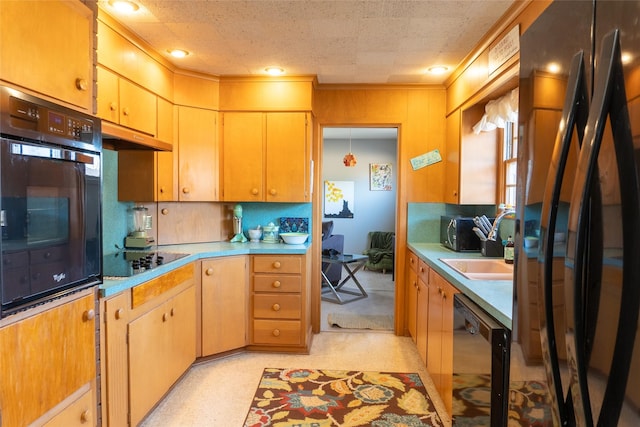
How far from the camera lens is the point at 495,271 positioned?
8.21 ft

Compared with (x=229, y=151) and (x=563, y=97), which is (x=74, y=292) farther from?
(x=229, y=151)

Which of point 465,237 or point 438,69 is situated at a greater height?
point 438,69

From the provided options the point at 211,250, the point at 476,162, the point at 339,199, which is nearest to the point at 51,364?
the point at 211,250

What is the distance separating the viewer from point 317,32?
2.39m

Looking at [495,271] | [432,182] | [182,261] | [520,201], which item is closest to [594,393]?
[520,201]

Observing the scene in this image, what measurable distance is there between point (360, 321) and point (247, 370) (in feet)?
4.90

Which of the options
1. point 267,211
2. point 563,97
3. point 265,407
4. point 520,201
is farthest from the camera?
point 267,211

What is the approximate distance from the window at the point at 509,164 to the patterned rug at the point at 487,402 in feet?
5.42

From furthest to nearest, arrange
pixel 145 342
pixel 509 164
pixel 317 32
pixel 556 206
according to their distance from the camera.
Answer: pixel 509 164
pixel 317 32
pixel 145 342
pixel 556 206

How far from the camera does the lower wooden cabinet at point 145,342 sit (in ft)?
5.79

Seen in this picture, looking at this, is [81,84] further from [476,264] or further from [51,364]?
[476,264]

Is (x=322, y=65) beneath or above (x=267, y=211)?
above

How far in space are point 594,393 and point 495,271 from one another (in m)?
1.99

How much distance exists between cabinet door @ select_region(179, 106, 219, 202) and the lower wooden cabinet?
0.77m
